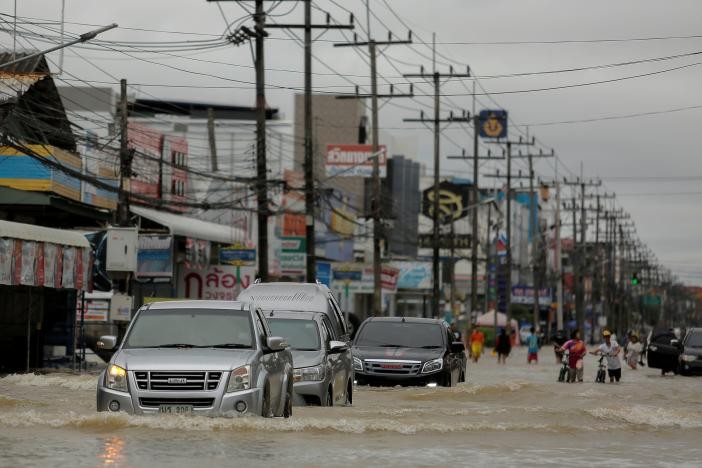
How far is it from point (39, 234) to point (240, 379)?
17.6 metres

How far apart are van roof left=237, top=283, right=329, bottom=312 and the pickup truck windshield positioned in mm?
9445

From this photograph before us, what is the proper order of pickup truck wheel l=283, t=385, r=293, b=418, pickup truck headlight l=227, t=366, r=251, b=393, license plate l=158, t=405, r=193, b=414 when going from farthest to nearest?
pickup truck wheel l=283, t=385, r=293, b=418
pickup truck headlight l=227, t=366, r=251, b=393
license plate l=158, t=405, r=193, b=414

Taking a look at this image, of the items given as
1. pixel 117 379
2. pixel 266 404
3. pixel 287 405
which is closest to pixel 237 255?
pixel 287 405

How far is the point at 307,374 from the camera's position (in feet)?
70.6

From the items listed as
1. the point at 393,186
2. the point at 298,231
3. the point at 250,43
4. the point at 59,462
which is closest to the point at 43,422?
the point at 59,462

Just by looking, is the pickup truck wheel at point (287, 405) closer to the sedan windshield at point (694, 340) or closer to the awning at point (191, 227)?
the sedan windshield at point (694, 340)

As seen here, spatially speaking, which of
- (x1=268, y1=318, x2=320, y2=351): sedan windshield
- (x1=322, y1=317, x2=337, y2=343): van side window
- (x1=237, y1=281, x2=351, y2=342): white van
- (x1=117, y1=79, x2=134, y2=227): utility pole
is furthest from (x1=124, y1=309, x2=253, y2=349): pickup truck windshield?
(x1=117, y1=79, x2=134, y2=227): utility pole

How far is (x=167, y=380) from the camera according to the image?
16.1 meters

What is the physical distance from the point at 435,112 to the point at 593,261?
77.2 metres

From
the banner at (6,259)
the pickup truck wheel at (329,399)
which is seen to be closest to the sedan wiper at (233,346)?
the pickup truck wheel at (329,399)

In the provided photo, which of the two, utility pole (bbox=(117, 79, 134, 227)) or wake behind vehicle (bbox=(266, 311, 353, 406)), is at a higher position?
utility pole (bbox=(117, 79, 134, 227))

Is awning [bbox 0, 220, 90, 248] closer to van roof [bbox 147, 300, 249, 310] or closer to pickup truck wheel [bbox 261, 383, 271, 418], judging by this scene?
van roof [bbox 147, 300, 249, 310]

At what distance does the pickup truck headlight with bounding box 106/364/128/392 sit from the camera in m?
16.2

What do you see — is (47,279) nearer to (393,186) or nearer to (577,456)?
(577,456)
